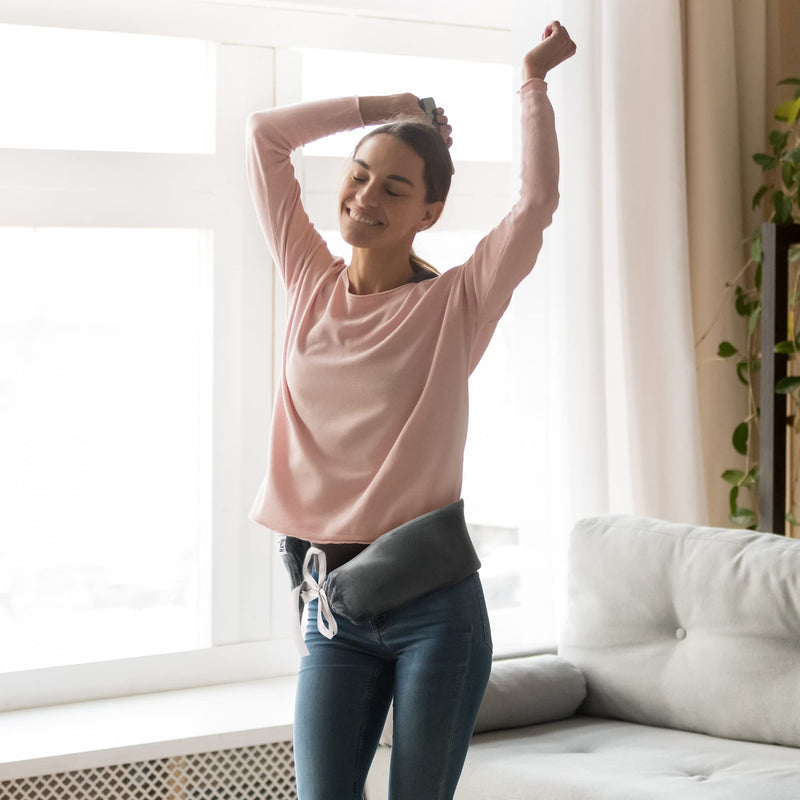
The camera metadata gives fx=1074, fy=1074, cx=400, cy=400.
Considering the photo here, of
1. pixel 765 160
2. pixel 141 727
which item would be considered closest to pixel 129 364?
pixel 141 727

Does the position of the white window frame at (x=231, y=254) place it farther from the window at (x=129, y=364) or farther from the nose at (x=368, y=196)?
the nose at (x=368, y=196)

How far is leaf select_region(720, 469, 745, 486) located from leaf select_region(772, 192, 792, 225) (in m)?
0.61

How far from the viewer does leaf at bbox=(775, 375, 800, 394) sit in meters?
2.45

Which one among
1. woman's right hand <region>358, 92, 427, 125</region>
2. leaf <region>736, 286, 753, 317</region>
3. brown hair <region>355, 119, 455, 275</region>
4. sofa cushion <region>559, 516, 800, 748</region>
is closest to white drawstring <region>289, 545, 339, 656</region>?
brown hair <region>355, 119, 455, 275</region>

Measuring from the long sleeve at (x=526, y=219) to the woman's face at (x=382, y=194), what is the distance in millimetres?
120

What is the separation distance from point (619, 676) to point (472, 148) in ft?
4.57

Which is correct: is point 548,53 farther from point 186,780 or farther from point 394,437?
point 186,780

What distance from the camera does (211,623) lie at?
2580 mm

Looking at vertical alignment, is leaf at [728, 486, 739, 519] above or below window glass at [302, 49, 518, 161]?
below

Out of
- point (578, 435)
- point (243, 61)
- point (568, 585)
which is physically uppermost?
point (243, 61)

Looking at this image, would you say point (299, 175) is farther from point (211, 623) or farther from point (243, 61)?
point (211, 623)

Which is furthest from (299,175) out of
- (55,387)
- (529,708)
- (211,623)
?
(529,708)

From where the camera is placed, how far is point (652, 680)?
2129 mm

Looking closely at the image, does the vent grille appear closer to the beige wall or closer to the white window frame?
the white window frame
